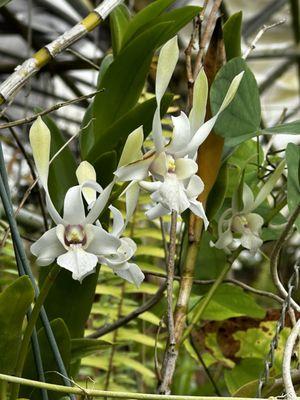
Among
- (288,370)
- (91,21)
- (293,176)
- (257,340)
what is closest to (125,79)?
(91,21)

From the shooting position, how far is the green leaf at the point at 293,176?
59 centimetres

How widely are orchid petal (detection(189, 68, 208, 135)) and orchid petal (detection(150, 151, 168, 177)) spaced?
38 mm

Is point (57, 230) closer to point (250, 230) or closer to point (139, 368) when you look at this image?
point (250, 230)

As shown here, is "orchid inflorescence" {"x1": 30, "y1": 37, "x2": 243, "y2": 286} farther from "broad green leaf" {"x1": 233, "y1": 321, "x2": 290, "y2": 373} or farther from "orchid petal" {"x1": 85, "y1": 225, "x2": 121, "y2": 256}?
"broad green leaf" {"x1": 233, "y1": 321, "x2": 290, "y2": 373}

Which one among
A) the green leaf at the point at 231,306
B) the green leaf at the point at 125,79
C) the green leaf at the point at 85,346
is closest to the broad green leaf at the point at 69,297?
the green leaf at the point at 85,346

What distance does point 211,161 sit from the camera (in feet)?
2.08

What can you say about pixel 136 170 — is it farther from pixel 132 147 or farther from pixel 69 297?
pixel 69 297

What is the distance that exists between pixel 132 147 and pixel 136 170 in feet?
0.05

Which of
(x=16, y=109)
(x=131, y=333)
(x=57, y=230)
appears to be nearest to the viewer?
(x=57, y=230)

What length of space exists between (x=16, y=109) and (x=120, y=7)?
309 cm

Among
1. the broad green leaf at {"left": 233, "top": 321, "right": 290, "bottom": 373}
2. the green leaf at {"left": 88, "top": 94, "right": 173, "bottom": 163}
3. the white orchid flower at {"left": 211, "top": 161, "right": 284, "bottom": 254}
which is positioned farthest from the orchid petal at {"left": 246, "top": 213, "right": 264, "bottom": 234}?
the broad green leaf at {"left": 233, "top": 321, "right": 290, "bottom": 373}

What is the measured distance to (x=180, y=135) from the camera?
478 mm

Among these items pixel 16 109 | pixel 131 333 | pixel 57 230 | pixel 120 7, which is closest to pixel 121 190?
pixel 57 230

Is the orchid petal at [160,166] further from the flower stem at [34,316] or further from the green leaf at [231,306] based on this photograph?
the green leaf at [231,306]
